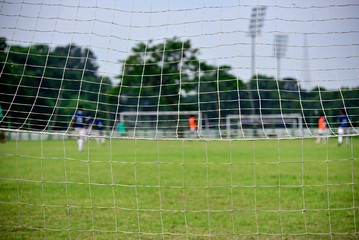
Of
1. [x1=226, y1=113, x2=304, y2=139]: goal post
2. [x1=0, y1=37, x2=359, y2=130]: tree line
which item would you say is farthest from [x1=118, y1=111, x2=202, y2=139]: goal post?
[x1=226, y1=113, x2=304, y2=139]: goal post

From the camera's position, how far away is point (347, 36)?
3531mm

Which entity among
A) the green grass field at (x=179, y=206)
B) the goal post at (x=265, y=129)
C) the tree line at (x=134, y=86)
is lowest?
the green grass field at (x=179, y=206)

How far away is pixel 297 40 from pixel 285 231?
209 centimetres

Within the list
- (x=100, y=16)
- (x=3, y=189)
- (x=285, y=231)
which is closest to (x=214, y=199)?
(x=285, y=231)

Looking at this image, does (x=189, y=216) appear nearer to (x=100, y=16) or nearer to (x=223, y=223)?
(x=223, y=223)

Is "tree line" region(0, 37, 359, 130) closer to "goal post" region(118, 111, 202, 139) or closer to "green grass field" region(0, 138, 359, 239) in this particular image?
"goal post" region(118, 111, 202, 139)

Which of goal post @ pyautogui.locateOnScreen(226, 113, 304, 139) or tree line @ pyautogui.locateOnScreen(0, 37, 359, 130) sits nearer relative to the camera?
goal post @ pyautogui.locateOnScreen(226, 113, 304, 139)

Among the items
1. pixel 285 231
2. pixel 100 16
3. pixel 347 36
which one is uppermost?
pixel 100 16

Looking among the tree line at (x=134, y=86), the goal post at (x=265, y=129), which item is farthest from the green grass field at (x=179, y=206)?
the tree line at (x=134, y=86)

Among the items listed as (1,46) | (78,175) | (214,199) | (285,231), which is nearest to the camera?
(285,231)

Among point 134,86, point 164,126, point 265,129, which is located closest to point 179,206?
point 164,126

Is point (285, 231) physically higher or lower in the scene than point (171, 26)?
lower

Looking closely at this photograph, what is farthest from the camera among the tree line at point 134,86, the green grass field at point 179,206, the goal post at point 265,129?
the tree line at point 134,86

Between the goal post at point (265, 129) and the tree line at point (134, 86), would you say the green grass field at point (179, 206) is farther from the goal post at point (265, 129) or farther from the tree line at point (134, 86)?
the tree line at point (134, 86)
